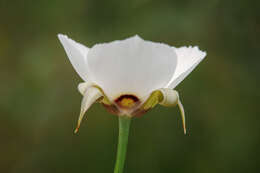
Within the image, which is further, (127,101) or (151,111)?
(151,111)

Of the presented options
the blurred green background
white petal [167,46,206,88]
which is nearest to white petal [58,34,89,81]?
white petal [167,46,206,88]

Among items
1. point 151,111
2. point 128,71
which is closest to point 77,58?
point 128,71

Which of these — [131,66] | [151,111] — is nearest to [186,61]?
[131,66]

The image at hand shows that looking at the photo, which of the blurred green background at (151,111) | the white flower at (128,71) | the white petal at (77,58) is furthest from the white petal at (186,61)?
the blurred green background at (151,111)

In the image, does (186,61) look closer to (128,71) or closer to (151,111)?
(128,71)

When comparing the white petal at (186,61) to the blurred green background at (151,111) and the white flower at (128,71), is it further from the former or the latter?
the blurred green background at (151,111)

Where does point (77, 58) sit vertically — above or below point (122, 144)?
above

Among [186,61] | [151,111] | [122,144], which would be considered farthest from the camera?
[151,111]

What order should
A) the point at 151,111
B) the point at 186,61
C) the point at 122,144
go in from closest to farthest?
the point at 122,144, the point at 186,61, the point at 151,111

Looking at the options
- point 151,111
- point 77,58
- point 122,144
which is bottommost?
point 122,144
